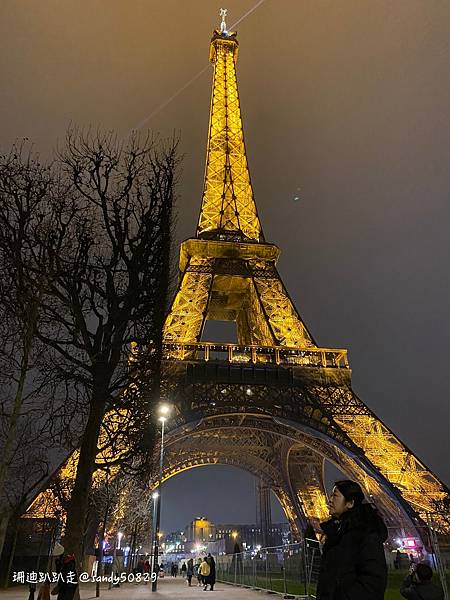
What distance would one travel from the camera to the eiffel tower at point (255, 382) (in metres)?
25.2

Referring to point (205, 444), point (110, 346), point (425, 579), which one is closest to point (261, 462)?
point (205, 444)

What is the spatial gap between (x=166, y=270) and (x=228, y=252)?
74.6 feet

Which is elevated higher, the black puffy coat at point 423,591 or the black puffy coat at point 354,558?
the black puffy coat at point 354,558

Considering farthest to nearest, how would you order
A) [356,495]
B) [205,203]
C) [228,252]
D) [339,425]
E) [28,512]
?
[205,203] → [228,252] → [339,425] → [28,512] → [356,495]

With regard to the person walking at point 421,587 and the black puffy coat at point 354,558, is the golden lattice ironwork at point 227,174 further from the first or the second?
the black puffy coat at point 354,558

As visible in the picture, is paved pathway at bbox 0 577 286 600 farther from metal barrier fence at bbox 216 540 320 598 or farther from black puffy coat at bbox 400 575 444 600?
black puffy coat at bbox 400 575 444 600

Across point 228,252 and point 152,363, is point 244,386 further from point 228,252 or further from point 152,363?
point 152,363

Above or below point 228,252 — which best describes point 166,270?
below

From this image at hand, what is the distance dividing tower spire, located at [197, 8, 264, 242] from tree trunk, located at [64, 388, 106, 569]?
2647cm

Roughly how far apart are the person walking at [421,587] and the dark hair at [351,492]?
8.46 ft

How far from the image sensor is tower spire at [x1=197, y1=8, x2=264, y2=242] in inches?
1529

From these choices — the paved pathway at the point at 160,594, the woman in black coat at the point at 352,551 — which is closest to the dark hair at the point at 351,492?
the woman in black coat at the point at 352,551

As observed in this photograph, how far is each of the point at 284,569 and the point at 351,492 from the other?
1355cm

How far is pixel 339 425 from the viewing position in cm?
2633
